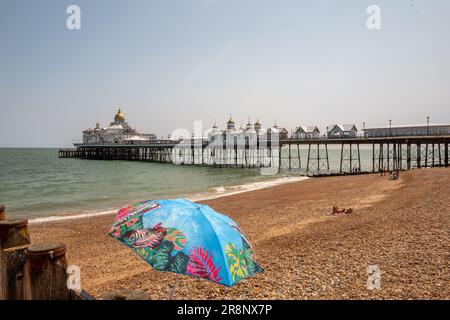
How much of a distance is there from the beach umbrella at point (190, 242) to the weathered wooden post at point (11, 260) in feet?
3.44

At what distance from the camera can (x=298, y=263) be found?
22.7ft

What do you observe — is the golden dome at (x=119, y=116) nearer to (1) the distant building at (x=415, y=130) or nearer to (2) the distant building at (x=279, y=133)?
(2) the distant building at (x=279, y=133)

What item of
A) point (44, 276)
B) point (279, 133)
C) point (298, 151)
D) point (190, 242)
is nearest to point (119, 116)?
point (279, 133)

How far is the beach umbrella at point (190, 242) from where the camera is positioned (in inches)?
118

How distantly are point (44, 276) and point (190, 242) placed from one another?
1.32 m

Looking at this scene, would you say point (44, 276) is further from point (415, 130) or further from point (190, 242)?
point (415, 130)

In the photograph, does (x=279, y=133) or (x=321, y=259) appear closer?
(x=321, y=259)

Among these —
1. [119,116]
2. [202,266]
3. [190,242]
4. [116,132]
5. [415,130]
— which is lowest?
[202,266]

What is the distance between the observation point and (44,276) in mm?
2113

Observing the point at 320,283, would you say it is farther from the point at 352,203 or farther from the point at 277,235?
the point at 352,203

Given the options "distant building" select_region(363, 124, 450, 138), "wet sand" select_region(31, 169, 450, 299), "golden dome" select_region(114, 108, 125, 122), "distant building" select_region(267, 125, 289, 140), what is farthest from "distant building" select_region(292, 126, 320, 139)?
"golden dome" select_region(114, 108, 125, 122)

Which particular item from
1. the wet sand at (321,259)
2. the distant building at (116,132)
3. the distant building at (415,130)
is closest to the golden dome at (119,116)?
the distant building at (116,132)
